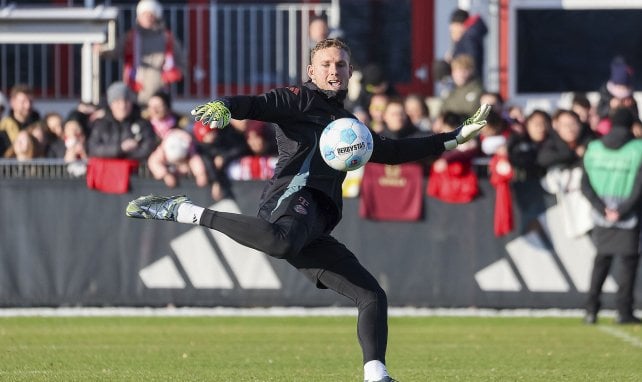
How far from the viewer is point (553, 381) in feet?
33.3

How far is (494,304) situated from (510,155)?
1668 millimetres

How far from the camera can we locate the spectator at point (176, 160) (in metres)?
16.2

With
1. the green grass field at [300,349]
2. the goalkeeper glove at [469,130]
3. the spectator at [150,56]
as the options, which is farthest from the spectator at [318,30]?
the goalkeeper glove at [469,130]

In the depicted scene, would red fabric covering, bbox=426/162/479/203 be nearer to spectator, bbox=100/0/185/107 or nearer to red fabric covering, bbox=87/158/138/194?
red fabric covering, bbox=87/158/138/194

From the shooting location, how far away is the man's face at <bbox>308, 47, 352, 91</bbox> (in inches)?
351

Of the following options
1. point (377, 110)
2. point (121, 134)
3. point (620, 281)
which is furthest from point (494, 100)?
point (121, 134)

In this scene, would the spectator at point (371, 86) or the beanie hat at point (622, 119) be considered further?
the spectator at point (371, 86)

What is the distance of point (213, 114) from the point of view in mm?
Result: 8219

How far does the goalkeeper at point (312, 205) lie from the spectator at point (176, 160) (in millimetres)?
7099

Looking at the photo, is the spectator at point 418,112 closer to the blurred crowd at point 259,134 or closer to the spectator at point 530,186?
the blurred crowd at point 259,134

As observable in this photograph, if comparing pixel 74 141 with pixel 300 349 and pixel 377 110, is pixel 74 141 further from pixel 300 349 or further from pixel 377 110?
pixel 300 349

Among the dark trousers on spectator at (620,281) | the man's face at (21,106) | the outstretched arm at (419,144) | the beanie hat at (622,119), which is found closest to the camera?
the outstretched arm at (419,144)

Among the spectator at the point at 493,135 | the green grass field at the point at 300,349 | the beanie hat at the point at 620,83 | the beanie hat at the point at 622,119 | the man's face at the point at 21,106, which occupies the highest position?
the beanie hat at the point at 620,83

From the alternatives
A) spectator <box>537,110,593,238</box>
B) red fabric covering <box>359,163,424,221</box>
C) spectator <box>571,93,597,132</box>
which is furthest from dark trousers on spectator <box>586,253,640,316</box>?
spectator <box>571,93,597,132</box>
